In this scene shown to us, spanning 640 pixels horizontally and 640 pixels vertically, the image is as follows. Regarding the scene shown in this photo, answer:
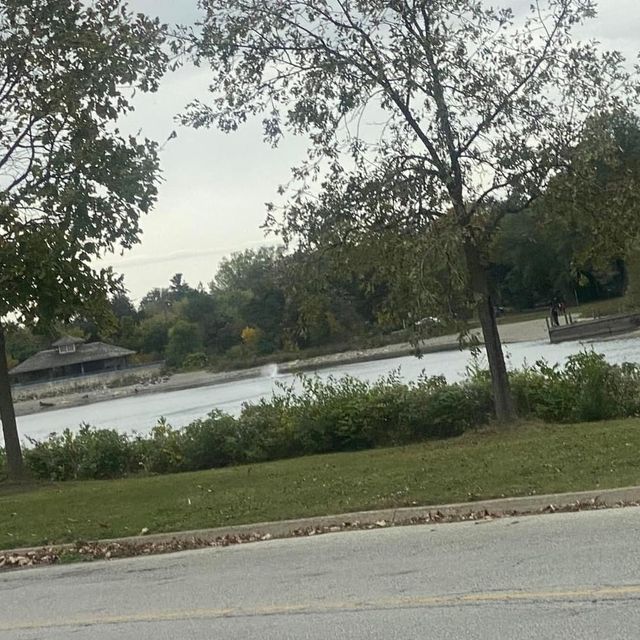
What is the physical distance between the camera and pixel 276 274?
1477 centimetres

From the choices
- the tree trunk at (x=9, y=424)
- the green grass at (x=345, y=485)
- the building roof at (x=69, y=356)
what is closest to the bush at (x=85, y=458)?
the tree trunk at (x=9, y=424)

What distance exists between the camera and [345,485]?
1144 centimetres

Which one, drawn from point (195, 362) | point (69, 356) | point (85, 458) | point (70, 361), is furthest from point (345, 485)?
point (70, 361)

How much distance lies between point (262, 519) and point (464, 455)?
353 cm

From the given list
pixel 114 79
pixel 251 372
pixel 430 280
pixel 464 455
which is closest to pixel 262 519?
pixel 464 455

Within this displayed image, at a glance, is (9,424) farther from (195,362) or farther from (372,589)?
(195,362)

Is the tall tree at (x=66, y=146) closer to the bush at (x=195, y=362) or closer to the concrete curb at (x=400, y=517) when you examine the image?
the concrete curb at (x=400, y=517)

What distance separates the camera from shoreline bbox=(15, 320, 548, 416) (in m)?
55.1

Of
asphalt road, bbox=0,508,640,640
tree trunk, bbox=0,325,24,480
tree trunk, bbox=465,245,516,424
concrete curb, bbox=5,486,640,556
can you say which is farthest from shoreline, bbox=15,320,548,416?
asphalt road, bbox=0,508,640,640

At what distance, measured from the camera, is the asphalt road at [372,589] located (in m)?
5.59

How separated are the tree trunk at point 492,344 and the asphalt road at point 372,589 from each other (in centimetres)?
639

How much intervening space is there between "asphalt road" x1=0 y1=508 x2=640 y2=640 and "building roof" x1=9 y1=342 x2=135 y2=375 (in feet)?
265

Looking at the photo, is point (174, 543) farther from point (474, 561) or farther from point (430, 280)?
point (430, 280)

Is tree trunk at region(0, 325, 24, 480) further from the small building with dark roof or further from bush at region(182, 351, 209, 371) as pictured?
the small building with dark roof
